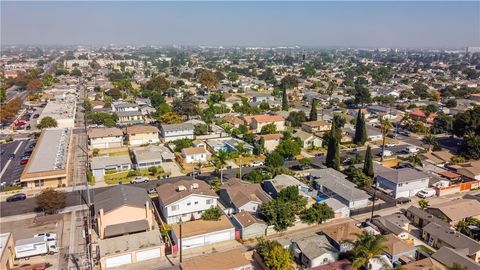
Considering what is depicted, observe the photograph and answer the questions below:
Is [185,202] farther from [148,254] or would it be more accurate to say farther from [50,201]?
[50,201]

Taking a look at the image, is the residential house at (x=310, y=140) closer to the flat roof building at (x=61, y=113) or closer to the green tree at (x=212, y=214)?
the green tree at (x=212, y=214)

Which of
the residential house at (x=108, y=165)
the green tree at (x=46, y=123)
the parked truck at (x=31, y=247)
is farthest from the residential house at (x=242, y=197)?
the green tree at (x=46, y=123)

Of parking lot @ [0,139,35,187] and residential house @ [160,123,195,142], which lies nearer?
parking lot @ [0,139,35,187]

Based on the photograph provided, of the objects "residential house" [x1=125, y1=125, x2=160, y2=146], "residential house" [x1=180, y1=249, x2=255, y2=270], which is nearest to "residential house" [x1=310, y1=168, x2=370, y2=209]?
"residential house" [x1=180, y1=249, x2=255, y2=270]

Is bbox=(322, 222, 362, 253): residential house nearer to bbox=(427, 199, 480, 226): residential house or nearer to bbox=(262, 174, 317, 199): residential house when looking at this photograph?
bbox=(262, 174, 317, 199): residential house

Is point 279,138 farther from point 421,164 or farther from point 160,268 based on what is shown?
point 160,268

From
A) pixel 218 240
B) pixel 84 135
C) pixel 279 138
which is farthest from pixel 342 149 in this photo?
pixel 84 135

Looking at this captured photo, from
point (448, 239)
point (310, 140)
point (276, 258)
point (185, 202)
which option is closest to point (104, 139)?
point (185, 202)
